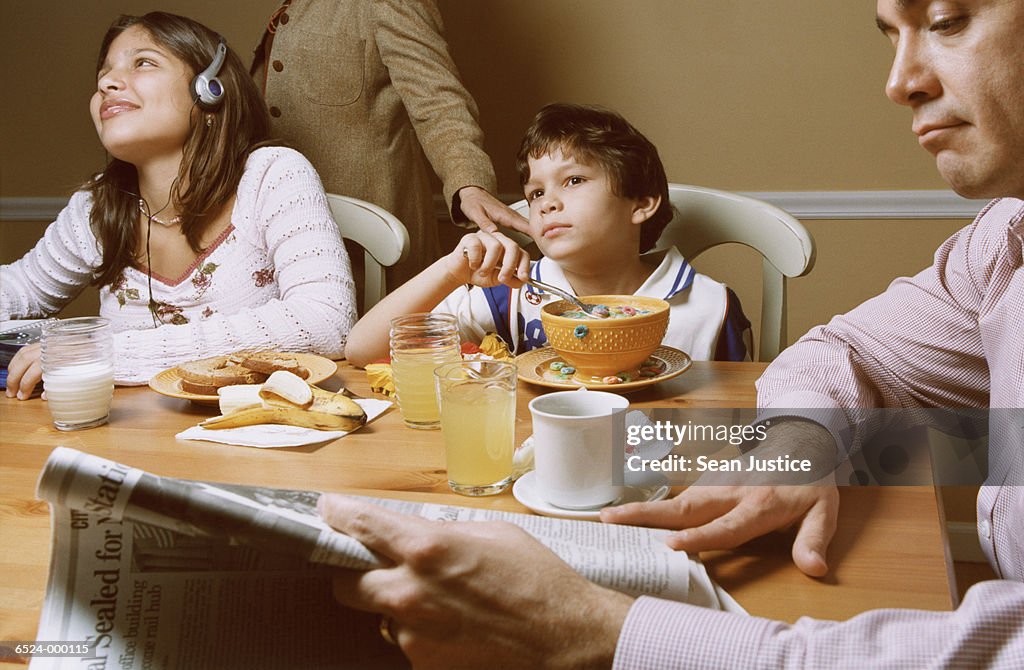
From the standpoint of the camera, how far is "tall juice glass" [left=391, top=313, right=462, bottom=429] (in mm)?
946

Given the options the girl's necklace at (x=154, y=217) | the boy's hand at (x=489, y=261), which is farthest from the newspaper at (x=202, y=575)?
the girl's necklace at (x=154, y=217)

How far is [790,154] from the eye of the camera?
2270 millimetres

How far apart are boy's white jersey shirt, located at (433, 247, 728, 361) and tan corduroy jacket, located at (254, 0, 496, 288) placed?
1.19 ft

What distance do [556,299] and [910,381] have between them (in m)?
0.63

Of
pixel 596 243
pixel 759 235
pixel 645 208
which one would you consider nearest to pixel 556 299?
pixel 596 243

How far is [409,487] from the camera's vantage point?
2.55ft

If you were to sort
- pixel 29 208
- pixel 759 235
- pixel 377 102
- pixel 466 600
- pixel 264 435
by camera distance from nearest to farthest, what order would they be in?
pixel 466 600 < pixel 264 435 < pixel 759 235 < pixel 377 102 < pixel 29 208

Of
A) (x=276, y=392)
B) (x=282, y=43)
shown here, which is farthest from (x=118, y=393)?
(x=282, y=43)

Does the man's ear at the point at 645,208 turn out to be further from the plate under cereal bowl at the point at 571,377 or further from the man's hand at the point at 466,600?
the man's hand at the point at 466,600

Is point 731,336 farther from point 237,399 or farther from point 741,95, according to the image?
point 741,95

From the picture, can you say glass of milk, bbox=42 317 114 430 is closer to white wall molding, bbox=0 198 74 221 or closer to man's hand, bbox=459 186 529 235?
man's hand, bbox=459 186 529 235

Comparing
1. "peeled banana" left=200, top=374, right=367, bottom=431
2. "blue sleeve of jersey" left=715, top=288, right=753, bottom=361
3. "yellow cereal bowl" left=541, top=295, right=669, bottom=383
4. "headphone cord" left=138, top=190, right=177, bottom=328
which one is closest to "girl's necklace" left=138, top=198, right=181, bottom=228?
"headphone cord" left=138, top=190, right=177, bottom=328

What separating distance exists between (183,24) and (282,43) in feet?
1.14

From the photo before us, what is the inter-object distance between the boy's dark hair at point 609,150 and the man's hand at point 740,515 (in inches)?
34.0
